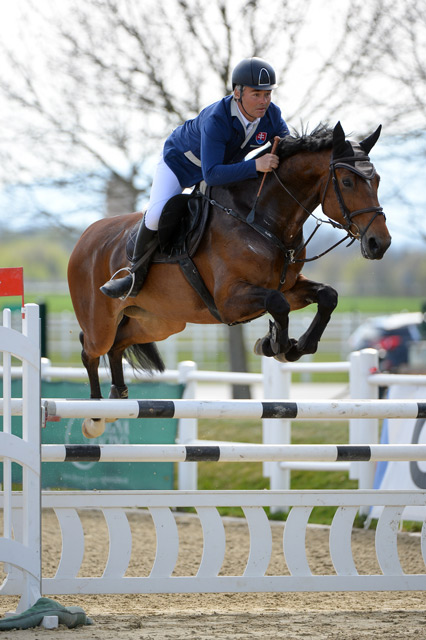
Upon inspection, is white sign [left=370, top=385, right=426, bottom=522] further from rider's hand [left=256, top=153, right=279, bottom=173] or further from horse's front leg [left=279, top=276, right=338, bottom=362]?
rider's hand [left=256, top=153, right=279, bottom=173]

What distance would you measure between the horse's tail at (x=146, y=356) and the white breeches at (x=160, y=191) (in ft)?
4.26

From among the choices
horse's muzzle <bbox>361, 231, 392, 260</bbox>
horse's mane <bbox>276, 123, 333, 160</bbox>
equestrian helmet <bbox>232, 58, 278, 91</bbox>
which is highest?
equestrian helmet <bbox>232, 58, 278, 91</bbox>

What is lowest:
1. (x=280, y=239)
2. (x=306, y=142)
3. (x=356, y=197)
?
(x=280, y=239)

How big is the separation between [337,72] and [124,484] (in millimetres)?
5318

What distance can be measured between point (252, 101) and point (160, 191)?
803 millimetres

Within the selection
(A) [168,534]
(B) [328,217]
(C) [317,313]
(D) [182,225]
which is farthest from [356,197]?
(A) [168,534]

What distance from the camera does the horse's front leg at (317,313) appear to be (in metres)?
4.70

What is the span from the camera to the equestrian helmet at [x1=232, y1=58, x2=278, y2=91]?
4527 millimetres

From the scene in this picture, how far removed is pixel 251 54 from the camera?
393 inches

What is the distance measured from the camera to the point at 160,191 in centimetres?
505

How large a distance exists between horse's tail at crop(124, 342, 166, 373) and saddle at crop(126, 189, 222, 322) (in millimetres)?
1180

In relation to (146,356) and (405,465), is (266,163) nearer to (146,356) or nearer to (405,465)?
(146,356)

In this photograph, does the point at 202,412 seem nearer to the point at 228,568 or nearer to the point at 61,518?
the point at 61,518

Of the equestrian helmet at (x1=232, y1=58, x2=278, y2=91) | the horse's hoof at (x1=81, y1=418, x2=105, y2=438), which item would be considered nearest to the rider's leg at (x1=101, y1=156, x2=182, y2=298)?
the equestrian helmet at (x1=232, y1=58, x2=278, y2=91)
